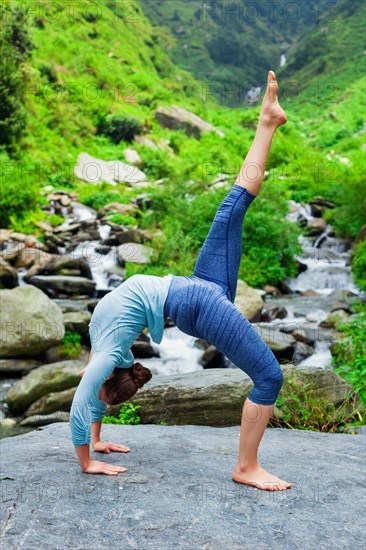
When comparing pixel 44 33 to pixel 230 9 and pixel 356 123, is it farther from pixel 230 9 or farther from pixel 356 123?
pixel 230 9

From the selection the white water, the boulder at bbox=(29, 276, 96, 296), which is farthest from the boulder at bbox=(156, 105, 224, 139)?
the white water

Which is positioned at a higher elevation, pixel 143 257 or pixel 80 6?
pixel 80 6

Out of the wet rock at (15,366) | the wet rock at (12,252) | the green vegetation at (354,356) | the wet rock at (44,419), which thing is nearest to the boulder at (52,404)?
the wet rock at (44,419)

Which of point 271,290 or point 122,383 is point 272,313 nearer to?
point 271,290

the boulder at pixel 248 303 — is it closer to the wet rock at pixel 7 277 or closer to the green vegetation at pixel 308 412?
the wet rock at pixel 7 277

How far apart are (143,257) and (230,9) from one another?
227ft

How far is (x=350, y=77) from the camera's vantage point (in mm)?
46250

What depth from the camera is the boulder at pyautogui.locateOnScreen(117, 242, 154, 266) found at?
49.3 feet

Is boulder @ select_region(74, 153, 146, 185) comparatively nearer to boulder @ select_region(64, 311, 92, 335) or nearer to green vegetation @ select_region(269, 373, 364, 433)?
boulder @ select_region(64, 311, 92, 335)

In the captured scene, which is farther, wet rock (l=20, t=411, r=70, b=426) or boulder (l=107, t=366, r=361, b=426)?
wet rock (l=20, t=411, r=70, b=426)

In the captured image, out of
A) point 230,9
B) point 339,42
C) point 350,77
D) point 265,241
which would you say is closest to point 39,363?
point 265,241

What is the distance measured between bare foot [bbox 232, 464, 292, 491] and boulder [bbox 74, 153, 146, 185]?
893 inches

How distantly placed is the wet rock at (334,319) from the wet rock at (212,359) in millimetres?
2366

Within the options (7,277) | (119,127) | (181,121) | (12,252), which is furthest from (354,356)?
(181,121)
